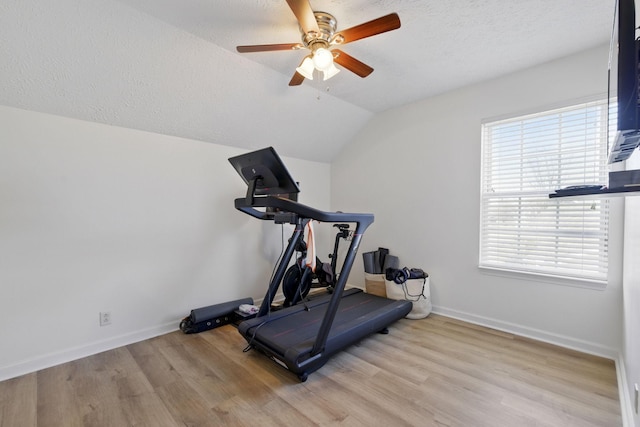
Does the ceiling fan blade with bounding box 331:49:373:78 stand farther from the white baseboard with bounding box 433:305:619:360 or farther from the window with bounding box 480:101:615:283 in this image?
the white baseboard with bounding box 433:305:619:360

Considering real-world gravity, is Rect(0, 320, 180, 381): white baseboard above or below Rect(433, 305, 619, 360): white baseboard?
below

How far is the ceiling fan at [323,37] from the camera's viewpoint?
5.37 ft

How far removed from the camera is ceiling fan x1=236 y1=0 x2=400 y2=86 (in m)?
1.64

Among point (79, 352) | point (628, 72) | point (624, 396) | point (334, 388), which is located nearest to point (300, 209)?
point (334, 388)

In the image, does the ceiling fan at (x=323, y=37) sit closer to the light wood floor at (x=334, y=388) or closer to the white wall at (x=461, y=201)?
the white wall at (x=461, y=201)

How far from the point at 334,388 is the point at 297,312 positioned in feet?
3.20

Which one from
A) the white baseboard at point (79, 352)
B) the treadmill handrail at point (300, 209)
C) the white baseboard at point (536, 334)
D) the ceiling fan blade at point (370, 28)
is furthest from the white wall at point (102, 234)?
the white baseboard at point (536, 334)

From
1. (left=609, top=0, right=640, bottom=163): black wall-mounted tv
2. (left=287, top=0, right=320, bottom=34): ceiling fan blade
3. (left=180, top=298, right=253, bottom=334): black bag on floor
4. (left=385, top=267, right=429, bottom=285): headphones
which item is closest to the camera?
(left=609, top=0, right=640, bottom=163): black wall-mounted tv

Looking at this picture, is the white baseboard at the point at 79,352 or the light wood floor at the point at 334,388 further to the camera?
the white baseboard at the point at 79,352

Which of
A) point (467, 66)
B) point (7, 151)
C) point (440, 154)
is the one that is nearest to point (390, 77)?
point (467, 66)

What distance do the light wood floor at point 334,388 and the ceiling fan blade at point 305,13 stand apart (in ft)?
7.88

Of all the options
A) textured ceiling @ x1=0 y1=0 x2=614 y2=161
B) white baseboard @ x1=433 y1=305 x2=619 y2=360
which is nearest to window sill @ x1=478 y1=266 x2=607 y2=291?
white baseboard @ x1=433 y1=305 x2=619 y2=360

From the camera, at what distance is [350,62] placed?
211 cm

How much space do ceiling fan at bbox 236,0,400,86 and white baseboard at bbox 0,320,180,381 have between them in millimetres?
2664
